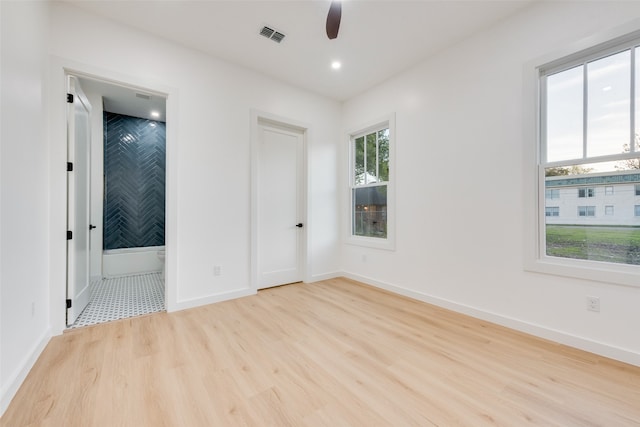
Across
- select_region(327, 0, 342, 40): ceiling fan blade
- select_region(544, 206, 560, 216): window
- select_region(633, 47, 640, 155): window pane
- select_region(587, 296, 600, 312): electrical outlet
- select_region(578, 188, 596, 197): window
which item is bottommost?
select_region(587, 296, 600, 312): electrical outlet

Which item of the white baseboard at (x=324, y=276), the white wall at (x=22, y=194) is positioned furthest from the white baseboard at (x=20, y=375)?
the white baseboard at (x=324, y=276)

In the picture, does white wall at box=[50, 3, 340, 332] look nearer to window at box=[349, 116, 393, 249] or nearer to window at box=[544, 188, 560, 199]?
window at box=[349, 116, 393, 249]

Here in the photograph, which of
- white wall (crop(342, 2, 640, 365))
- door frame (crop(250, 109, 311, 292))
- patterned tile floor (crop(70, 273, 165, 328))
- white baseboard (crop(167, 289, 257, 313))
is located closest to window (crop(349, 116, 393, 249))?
white wall (crop(342, 2, 640, 365))

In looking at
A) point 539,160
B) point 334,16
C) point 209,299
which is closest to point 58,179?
point 209,299

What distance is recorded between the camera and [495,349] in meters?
2.08

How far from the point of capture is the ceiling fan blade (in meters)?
1.77

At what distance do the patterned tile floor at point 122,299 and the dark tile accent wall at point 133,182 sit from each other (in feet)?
2.69

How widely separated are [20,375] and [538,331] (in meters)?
3.86

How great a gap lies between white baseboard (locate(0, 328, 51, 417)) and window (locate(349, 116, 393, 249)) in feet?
11.5

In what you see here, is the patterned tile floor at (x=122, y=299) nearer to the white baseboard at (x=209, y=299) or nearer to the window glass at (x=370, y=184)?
the white baseboard at (x=209, y=299)

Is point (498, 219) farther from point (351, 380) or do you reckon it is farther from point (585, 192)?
point (351, 380)

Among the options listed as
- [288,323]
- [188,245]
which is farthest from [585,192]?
[188,245]

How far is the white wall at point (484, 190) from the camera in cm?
206

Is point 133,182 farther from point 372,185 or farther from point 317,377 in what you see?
point 317,377
